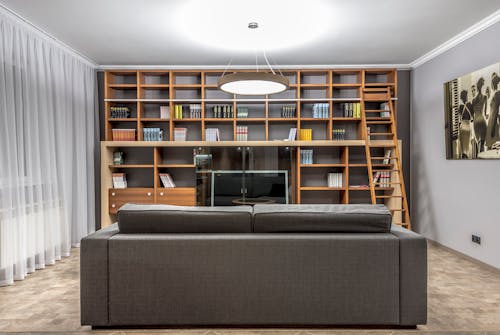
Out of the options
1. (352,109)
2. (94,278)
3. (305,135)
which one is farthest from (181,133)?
(94,278)

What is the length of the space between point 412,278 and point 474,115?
8.76 ft

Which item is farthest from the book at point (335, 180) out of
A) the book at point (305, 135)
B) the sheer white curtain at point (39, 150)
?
the sheer white curtain at point (39, 150)

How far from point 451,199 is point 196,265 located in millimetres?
3755

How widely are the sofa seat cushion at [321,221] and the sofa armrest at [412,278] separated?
17 cm

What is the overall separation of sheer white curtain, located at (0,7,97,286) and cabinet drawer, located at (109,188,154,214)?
38 cm

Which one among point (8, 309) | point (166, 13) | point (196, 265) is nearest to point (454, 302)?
point (196, 265)

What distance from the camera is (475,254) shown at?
3959 mm

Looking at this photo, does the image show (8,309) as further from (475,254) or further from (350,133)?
(350,133)

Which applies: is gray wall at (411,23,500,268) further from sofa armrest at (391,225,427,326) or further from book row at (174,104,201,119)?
book row at (174,104,201,119)

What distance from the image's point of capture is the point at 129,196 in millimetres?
5340

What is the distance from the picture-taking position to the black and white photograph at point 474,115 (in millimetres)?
3580

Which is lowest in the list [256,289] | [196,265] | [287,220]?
[256,289]

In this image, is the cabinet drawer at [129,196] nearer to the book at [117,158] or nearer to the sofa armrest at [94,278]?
the book at [117,158]

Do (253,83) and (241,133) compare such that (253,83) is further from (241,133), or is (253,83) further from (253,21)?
A: (241,133)
